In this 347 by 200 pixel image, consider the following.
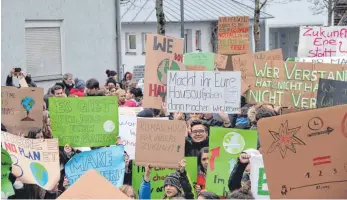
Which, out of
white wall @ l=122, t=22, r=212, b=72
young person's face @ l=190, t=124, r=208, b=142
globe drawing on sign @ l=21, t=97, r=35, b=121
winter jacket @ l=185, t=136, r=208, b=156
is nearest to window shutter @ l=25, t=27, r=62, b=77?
globe drawing on sign @ l=21, t=97, r=35, b=121

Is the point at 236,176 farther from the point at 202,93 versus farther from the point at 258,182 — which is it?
the point at 202,93

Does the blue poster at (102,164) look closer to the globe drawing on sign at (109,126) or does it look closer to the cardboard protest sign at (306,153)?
the globe drawing on sign at (109,126)

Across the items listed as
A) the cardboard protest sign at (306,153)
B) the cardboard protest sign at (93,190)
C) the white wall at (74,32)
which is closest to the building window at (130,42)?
the white wall at (74,32)

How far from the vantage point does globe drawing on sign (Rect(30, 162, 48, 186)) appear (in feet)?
18.7

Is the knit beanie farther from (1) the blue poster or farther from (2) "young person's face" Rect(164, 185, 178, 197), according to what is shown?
(1) the blue poster

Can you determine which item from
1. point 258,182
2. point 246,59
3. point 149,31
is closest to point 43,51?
point 246,59

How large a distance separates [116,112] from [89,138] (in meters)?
0.38

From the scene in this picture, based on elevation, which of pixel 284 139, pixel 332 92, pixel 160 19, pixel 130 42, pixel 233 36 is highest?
pixel 160 19

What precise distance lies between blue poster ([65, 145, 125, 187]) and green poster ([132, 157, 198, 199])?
14 cm

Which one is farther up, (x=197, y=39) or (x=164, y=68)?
(x=197, y=39)

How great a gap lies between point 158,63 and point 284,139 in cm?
391

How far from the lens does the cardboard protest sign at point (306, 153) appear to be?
13.6 feet

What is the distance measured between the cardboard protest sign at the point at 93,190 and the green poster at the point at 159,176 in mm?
2123

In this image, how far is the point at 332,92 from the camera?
6805mm
